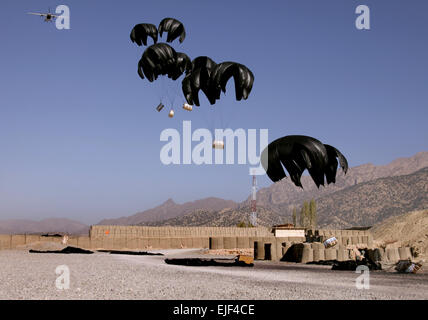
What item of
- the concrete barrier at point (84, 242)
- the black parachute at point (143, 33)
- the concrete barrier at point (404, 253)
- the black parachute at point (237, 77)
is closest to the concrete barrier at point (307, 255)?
the concrete barrier at point (404, 253)

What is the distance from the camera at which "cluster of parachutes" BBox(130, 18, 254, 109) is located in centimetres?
2088

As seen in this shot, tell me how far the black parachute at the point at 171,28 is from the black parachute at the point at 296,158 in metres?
11.2

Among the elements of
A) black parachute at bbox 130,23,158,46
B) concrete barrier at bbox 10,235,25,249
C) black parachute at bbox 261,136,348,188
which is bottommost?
concrete barrier at bbox 10,235,25,249

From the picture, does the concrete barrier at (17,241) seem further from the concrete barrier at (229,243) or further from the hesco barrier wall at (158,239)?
the concrete barrier at (229,243)

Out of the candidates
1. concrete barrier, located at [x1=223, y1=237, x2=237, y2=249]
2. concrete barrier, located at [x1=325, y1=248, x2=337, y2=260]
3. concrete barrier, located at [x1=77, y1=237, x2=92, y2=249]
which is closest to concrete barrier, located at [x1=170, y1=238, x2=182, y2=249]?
concrete barrier, located at [x1=223, y1=237, x2=237, y2=249]

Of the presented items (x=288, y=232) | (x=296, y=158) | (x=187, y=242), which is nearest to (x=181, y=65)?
(x=296, y=158)

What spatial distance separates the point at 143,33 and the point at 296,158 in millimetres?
13120

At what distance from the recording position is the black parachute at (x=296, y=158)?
1669cm

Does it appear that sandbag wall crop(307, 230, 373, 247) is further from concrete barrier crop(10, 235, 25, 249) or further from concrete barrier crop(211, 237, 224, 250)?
concrete barrier crop(10, 235, 25, 249)

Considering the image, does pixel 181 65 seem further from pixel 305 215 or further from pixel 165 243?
pixel 305 215

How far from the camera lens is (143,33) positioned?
26219mm
